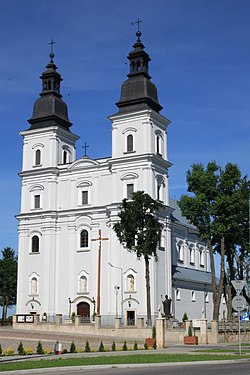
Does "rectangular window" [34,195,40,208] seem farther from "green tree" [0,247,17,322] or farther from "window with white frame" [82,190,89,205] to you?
"green tree" [0,247,17,322]

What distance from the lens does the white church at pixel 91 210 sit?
5819cm

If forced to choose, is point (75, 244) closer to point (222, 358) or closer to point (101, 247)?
point (101, 247)

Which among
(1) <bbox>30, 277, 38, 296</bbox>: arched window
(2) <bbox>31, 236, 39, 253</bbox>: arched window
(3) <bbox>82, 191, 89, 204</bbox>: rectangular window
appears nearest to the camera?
(1) <bbox>30, 277, 38, 296</bbox>: arched window

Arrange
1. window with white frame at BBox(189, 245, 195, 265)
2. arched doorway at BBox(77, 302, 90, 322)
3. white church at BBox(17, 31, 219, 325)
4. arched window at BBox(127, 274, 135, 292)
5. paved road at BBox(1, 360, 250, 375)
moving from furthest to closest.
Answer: window with white frame at BBox(189, 245, 195, 265) < arched doorway at BBox(77, 302, 90, 322) < white church at BBox(17, 31, 219, 325) < arched window at BBox(127, 274, 135, 292) < paved road at BBox(1, 360, 250, 375)

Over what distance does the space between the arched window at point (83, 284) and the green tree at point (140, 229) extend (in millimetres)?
12088

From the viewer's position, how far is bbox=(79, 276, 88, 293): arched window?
60.2m

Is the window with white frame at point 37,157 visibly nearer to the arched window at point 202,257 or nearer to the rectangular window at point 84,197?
the rectangular window at point 84,197

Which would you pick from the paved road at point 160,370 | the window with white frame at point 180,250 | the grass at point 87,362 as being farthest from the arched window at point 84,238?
the paved road at point 160,370

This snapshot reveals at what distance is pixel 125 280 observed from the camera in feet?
189

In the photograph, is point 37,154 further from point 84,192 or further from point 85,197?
point 85,197

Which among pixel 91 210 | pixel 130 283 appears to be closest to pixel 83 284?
pixel 130 283

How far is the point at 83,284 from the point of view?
6047cm

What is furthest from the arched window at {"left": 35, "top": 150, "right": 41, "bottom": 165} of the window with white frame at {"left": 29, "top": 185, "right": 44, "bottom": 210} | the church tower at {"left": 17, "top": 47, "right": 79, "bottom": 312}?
the window with white frame at {"left": 29, "top": 185, "right": 44, "bottom": 210}

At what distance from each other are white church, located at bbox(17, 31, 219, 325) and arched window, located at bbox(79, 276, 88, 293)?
99mm
